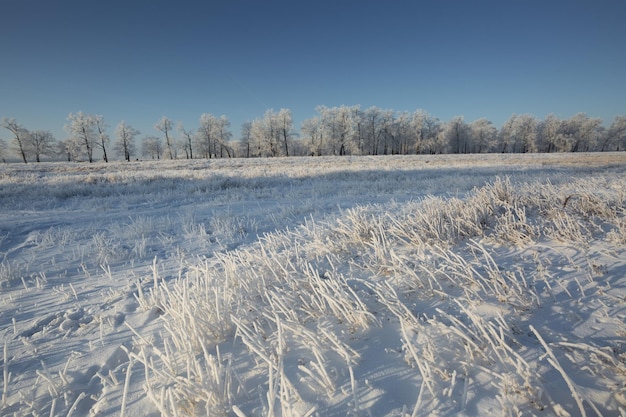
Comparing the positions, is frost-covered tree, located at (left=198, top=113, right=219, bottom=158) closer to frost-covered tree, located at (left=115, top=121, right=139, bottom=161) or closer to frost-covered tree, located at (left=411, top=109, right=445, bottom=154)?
frost-covered tree, located at (left=115, top=121, right=139, bottom=161)

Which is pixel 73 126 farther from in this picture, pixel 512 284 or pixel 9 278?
pixel 512 284

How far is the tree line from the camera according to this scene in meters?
56.4

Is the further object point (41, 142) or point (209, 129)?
point (209, 129)

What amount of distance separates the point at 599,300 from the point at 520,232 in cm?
155

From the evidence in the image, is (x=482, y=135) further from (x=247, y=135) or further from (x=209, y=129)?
(x=209, y=129)

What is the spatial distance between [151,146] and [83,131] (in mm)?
28822

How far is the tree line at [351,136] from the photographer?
185 feet

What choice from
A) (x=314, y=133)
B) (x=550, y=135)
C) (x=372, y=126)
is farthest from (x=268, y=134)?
(x=550, y=135)

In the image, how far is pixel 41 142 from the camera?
5666 centimetres

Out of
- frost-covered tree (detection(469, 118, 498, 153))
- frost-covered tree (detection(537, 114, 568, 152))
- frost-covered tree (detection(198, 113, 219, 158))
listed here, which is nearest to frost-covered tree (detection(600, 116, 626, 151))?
frost-covered tree (detection(537, 114, 568, 152))

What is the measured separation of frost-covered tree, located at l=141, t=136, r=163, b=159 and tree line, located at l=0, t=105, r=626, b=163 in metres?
6.43

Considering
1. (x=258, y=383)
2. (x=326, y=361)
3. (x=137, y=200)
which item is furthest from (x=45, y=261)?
(x=137, y=200)

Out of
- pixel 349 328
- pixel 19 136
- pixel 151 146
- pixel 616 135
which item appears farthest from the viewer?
pixel 151 146

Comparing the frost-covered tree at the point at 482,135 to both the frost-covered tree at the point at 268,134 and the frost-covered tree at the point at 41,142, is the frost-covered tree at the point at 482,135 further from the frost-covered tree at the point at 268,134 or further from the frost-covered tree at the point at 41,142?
the frost-covered tree at the point at 41,142
